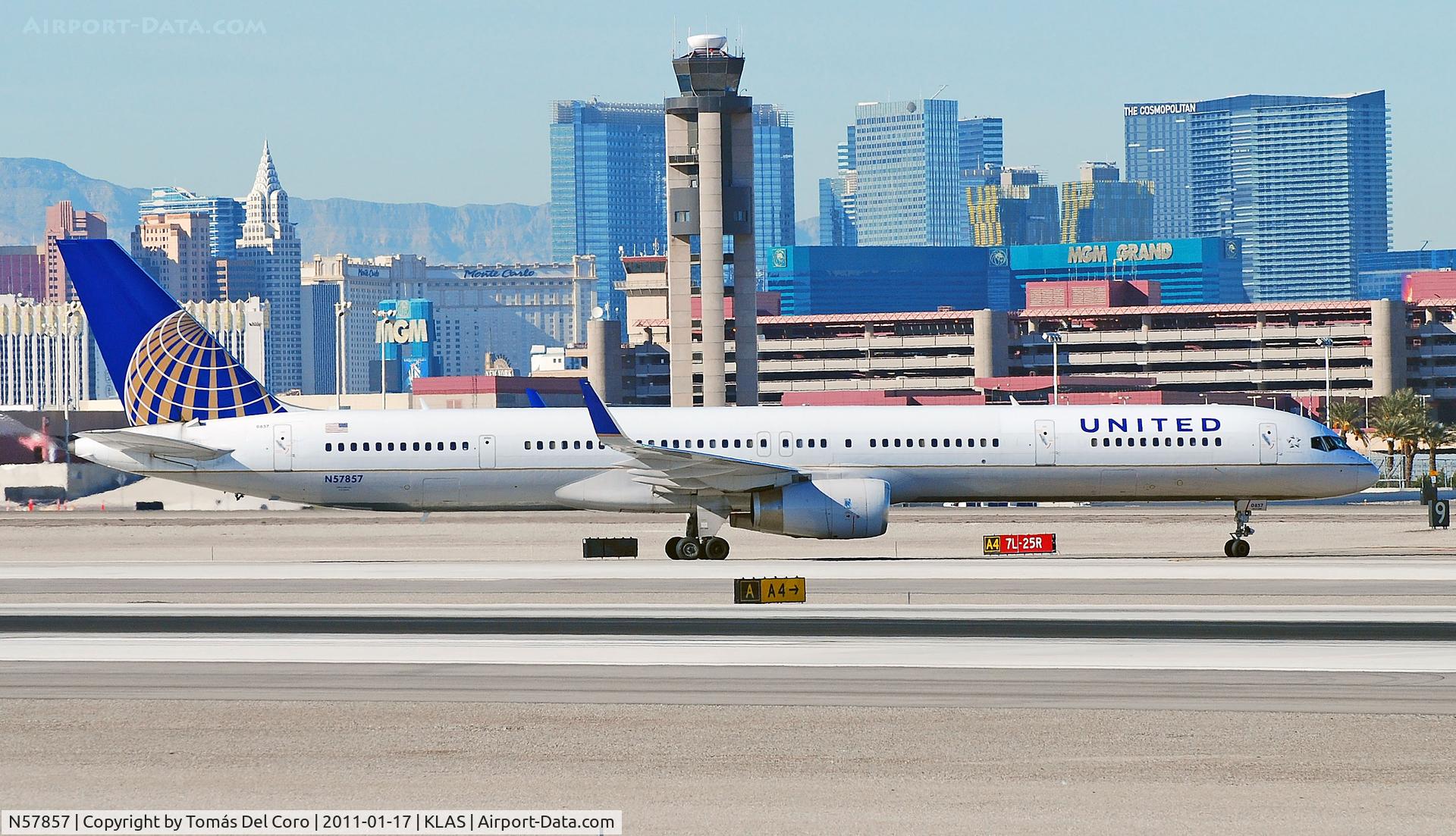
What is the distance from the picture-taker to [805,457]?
49.7 metres

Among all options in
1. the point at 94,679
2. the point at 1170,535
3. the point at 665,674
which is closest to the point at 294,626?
the point at 94,679

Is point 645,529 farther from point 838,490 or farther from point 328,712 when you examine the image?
point 328,712

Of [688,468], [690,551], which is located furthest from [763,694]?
[690,551]

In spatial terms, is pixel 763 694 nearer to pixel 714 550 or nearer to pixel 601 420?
pixel 601 420

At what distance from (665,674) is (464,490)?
974 inches

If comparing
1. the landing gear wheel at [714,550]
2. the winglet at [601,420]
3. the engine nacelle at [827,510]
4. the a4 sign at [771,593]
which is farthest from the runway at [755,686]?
the landing gear wheel at [714,550]

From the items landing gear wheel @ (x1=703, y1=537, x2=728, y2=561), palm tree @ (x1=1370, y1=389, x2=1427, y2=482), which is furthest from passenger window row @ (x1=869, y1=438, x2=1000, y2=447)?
palm tree @ (x1=1370, y1=389, x2=1427, y2=482)

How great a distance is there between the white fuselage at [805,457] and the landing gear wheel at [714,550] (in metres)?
1.98

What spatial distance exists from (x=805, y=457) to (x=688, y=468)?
3.88 meters

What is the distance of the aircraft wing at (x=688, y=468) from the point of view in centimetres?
4650

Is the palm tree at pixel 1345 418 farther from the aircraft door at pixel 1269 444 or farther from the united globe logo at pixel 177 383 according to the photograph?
the united globe logo at pixel 177 383

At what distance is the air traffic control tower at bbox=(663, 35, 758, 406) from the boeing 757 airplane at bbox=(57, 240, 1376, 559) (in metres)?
84.9

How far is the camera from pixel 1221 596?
36312 millimetres

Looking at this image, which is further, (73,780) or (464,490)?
(464,490)
